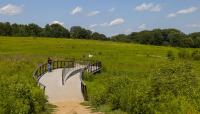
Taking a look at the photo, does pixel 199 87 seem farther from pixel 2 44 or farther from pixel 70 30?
pixel 70 30

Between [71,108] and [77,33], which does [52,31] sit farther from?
[71,108]

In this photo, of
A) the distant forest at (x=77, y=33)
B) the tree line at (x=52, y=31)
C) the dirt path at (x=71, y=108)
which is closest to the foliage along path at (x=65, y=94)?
the dirt path at (x=71, y=108)

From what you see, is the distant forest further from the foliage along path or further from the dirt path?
the dirt path

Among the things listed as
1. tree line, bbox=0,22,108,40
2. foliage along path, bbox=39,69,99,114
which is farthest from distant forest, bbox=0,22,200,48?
foliage along path, bbox=39,69,99,114

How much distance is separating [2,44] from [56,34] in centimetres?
7028

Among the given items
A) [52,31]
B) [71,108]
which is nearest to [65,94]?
[71,108]

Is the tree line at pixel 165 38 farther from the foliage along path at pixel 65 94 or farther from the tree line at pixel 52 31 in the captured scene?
the foliage along path at pixel 65 94

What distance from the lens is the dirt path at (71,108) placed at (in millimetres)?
26984

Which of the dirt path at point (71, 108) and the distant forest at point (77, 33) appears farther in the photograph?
the distant forest at point (77, 33)

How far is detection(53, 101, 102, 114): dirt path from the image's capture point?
27.0 m

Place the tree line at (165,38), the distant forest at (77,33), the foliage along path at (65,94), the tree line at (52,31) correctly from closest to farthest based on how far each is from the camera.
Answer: the foliage along path at (65,94) → the distant forest at (77,33) → the tree line at (165,38) → the tree line at (52,31)

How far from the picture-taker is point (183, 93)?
2258cm

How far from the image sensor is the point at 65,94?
35281 mm

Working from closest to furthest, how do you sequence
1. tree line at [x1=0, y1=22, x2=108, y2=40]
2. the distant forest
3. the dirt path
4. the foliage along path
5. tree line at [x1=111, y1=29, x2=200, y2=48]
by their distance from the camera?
1. the dirt path
2. the foliage along path
3. the distant forest
4. tree line at [x1=111, y1=29, x2=200, y2=48]
5. tree line at [x1=0, y1=22, x2=108, y2=40]
